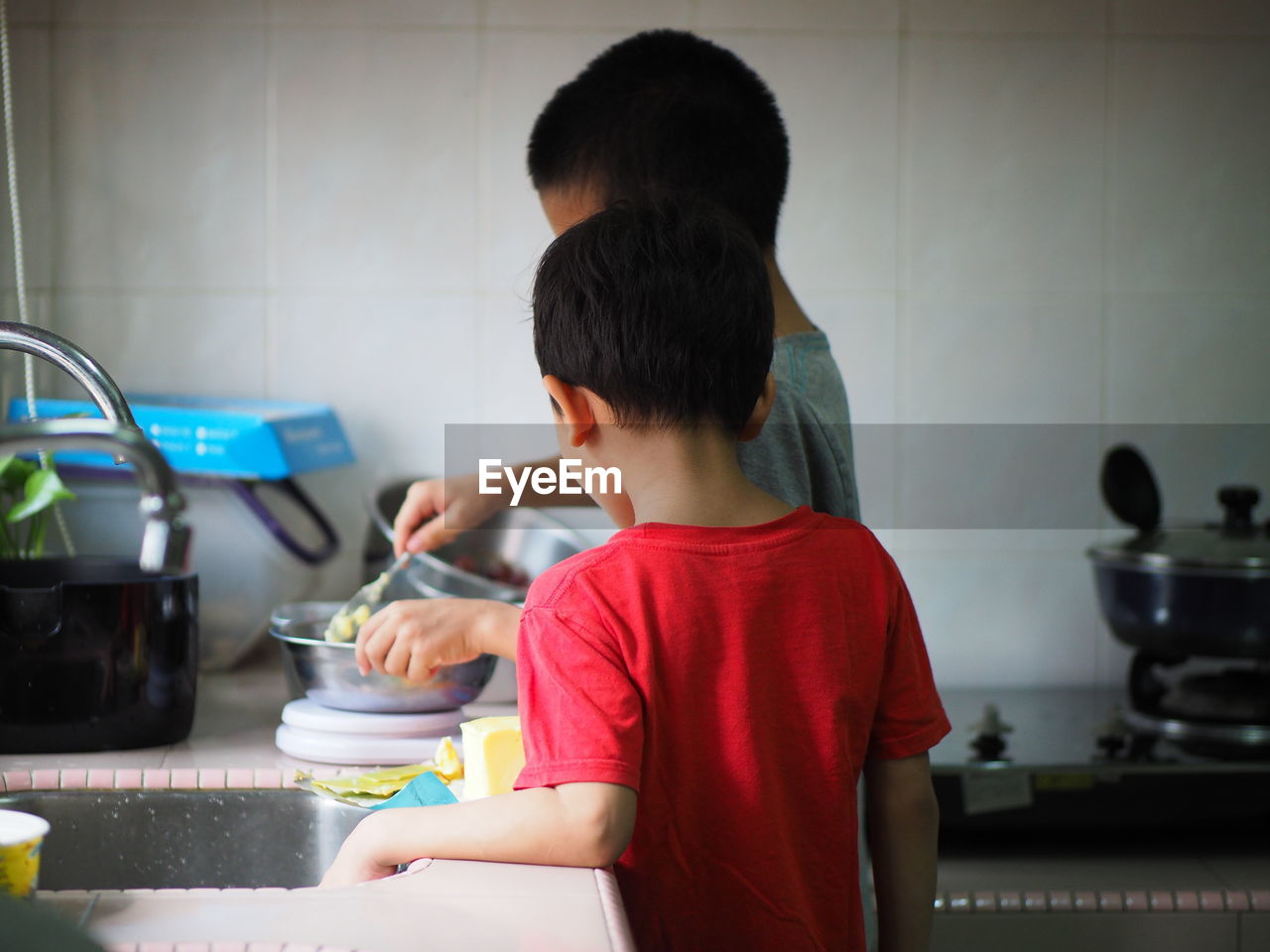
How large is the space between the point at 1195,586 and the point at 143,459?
125cm

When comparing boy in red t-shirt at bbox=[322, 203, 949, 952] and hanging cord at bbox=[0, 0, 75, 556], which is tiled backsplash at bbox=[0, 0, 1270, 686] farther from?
boy in red t-shirt at bbox=[322, 203, 949, 952]

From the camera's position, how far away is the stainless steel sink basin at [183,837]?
99 cm

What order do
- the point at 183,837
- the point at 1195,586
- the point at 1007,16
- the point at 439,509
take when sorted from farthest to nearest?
the point at 1007,16
the point at 1195,586
the point at 439,509
the point at 183,837

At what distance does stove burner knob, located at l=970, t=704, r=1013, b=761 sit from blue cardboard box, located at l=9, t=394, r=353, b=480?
0.85m

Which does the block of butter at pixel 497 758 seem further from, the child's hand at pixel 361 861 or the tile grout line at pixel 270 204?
the tile grout line at pixel 270 204

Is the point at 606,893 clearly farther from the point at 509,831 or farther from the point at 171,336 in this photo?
the point at 171,336

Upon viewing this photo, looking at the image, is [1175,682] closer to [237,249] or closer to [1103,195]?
[1103,195]

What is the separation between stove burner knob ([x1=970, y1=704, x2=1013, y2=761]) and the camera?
1.39m

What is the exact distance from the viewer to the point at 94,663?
1.09m

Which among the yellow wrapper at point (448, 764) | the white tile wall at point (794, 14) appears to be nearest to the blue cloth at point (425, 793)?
the yellow wrapper at point (448, 764)

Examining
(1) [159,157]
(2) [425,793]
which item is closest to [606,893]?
(2) [425,793]

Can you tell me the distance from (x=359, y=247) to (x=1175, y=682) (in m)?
1.20

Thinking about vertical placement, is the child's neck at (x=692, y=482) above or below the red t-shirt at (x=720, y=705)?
above

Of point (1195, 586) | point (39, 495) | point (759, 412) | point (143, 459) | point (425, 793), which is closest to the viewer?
point (143, 459)
